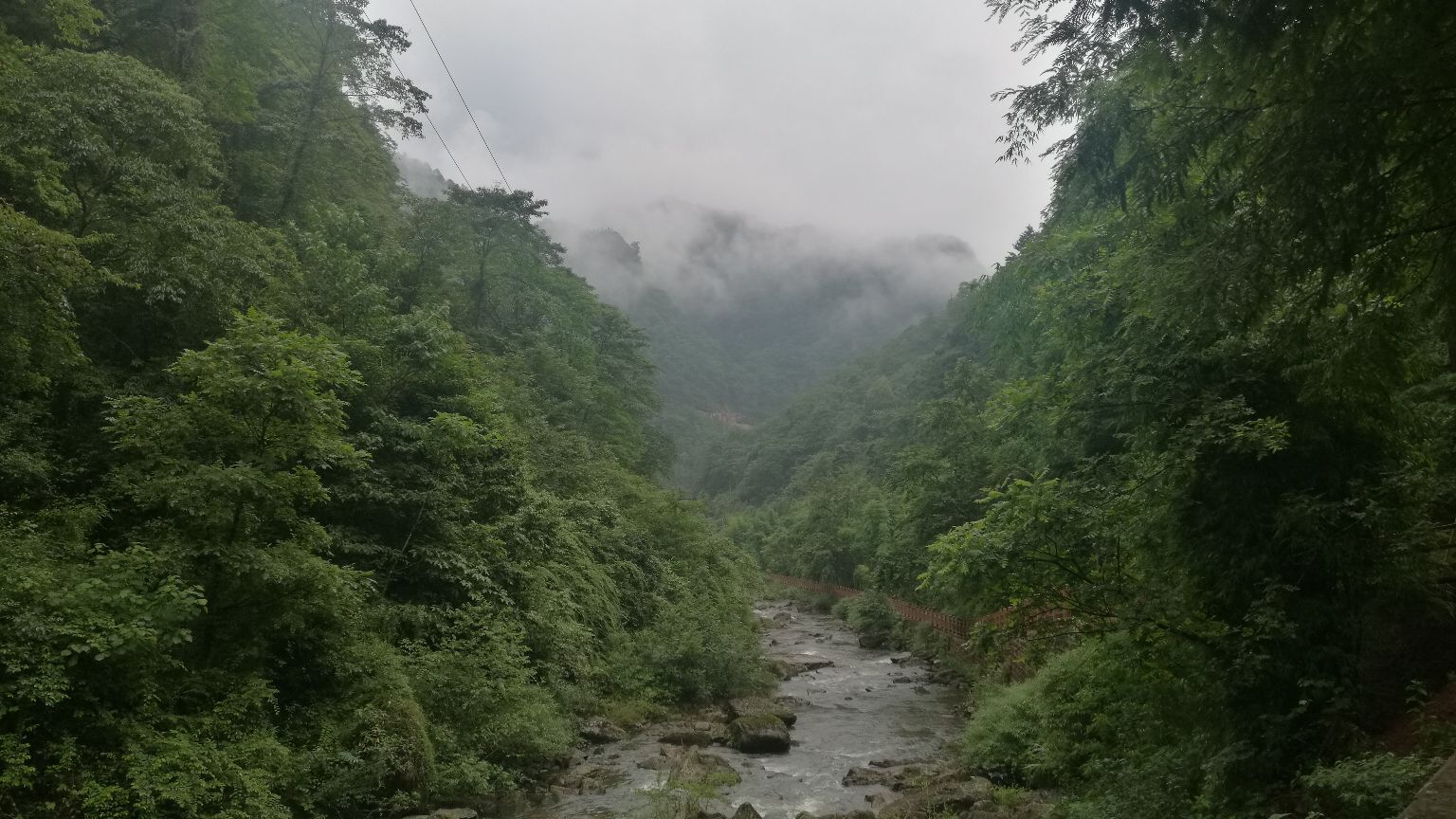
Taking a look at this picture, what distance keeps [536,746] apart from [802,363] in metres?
167

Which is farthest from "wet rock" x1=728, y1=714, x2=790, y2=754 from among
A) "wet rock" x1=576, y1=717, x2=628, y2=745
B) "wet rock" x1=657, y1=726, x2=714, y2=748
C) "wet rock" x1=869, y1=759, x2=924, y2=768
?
"wet rock" x1=576, y1=717, x2=628, y2=745

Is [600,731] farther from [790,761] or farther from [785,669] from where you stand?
[785,669]

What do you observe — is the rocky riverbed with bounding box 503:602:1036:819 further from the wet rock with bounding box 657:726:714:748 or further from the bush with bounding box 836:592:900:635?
the bush with bounding box 836:592:900:635

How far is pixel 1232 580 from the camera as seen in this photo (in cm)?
761

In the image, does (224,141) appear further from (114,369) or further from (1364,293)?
(1364,293)

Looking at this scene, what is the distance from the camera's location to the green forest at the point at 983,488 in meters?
5.67

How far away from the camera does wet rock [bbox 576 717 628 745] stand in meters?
15.8

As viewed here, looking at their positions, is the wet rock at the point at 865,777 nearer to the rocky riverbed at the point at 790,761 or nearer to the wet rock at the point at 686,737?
the rocky riverbed at the point at 790,761

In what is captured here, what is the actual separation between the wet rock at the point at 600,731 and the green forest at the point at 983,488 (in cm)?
29

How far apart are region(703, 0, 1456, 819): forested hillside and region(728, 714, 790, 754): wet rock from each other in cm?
631

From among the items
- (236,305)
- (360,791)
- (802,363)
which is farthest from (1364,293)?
(802,363)

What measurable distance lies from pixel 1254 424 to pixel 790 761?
11.2 m

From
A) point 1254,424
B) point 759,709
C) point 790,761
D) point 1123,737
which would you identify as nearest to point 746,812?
point 790,761

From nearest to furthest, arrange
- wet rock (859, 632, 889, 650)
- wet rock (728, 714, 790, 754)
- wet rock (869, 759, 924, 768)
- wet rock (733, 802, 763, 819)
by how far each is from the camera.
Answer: wet rock (733, 802, 763, 819) < wet rock (869, 759, 924, 768) < wet rock (728, 714, 790, 754) < wet rock (859, 632, 889, 650)
